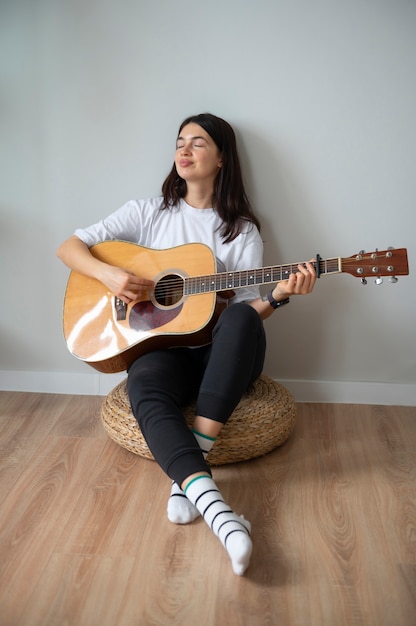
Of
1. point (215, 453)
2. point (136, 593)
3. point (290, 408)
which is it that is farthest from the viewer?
point (290, 408)

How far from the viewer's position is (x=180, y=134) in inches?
76.6

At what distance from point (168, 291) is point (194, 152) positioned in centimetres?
47

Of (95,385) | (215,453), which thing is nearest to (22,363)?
(95,385)

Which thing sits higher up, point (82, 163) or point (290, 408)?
point (82, 163)

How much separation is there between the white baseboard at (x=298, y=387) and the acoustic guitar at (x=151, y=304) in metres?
0.48

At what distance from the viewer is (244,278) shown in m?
1.71

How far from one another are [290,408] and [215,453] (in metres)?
0.32

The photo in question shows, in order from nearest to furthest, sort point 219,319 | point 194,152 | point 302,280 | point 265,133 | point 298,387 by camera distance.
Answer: point 302,280, point 219,319, point 194,152, point 265,133, point 298,387

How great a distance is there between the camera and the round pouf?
1.78m

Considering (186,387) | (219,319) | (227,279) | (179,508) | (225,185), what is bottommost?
(179,508)

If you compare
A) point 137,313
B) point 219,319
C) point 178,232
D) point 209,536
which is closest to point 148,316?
point 137,313

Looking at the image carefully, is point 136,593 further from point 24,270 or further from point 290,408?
point 24,270

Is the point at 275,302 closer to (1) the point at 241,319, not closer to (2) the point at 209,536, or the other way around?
(1) the point at 241,319

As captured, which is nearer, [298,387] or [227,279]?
[227,279]
